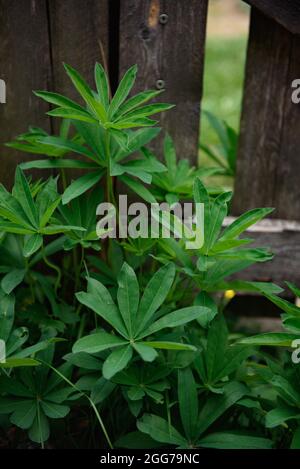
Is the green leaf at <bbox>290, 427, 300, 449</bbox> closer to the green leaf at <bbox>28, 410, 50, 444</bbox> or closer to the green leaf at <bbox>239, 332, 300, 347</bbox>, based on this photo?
the green leaf at <bbox>239, 332, 300, 347</bbox>

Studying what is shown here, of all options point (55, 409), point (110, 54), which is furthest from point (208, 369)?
point (110, 54)

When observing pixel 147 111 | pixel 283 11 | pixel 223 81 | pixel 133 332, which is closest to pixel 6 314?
pixel 133 332

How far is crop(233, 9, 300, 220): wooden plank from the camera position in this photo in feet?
7.06

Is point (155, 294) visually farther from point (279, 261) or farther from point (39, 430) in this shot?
point (279, 261)

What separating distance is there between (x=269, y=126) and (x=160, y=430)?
1.17 m

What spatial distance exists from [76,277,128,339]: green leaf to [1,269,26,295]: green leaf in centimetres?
27

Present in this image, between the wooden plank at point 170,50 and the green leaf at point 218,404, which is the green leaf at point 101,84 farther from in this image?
the green leaf at point 218,404

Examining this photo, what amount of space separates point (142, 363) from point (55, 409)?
0.27 metres

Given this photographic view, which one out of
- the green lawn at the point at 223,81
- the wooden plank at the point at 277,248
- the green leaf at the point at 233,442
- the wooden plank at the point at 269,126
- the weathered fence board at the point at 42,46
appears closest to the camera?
the green leaf at the point at 233,442

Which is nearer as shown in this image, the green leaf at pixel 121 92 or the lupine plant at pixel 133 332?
the lupine plant at pixel 133 332

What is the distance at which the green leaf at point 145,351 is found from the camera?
1.48 m

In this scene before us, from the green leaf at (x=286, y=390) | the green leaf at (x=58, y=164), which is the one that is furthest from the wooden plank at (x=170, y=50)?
the green leaf at (x=286, y=390)

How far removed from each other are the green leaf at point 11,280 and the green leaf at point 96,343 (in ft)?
1.09

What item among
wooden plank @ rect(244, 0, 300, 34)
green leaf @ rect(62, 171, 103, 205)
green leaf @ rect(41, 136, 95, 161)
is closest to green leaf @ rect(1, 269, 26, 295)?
green leaf @ rect(62, 171, 103, 205)
